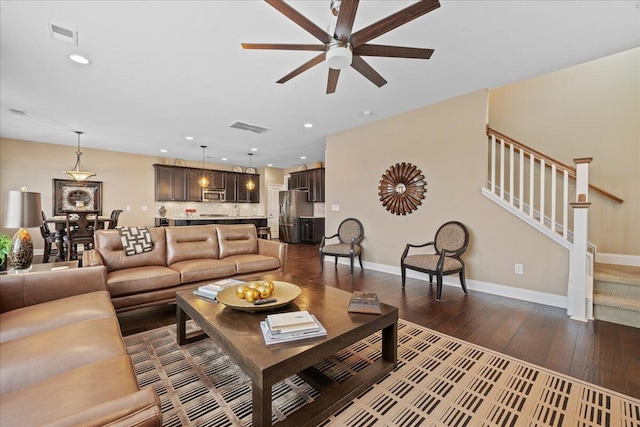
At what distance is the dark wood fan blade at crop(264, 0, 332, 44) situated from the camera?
1651 mm

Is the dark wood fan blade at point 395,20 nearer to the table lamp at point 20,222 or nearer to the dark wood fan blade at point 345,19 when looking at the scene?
the dark wood fan blade at point 345,19

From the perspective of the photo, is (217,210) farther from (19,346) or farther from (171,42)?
(19,346)

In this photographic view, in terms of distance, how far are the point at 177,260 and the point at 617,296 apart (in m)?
4.83

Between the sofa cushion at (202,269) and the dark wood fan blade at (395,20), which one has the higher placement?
the dark wood fan blade at (395,20)

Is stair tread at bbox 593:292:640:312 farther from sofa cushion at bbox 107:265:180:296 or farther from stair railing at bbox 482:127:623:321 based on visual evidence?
sofa cushion at bbox 107:265:180:296

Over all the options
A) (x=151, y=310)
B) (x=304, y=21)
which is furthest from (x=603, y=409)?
(x=151, y=310)

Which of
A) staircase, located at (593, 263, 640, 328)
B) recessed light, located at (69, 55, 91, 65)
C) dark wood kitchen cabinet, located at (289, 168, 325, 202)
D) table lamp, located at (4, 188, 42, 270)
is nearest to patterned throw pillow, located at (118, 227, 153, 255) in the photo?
table lamp, located at (4, 188, 42, 270)

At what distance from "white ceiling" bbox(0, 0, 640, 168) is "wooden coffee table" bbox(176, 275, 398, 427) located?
2.33 metres

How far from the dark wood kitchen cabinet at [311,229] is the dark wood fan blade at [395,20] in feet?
21.3

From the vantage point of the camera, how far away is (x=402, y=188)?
14.4 ft

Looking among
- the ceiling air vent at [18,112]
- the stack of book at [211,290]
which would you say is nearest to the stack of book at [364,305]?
the stack of book at [211,290]

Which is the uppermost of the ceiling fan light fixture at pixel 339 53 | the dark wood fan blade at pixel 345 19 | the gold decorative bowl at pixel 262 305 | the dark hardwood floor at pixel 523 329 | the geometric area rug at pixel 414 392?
the dark wood fan blade at pixel 345 19

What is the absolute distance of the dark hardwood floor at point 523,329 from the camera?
180 centimetres

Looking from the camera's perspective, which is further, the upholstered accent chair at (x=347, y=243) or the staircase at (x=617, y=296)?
the upholstered accent chair at (x=347, y=243)
